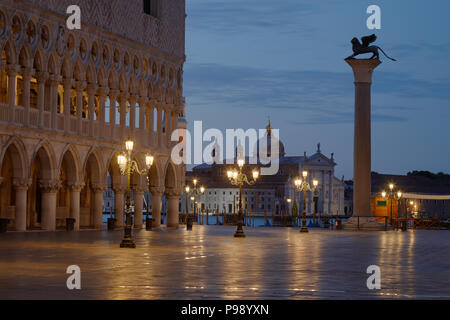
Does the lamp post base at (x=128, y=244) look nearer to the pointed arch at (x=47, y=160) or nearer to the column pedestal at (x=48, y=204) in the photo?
the pointed arch at (x=47, y=160)

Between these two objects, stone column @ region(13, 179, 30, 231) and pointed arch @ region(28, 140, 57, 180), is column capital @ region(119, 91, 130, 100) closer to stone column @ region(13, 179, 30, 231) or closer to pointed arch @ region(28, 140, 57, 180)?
pointed arch @ region(28, 140, 57, 180)

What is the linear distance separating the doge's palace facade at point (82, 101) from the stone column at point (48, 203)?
43 mm

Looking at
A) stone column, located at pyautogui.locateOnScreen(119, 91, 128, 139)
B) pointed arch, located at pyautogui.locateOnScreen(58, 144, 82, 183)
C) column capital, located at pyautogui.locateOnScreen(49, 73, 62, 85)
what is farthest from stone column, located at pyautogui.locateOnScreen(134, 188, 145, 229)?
column capital, located at pyautogui.locateOnScreen(49, 73, 62, 85)

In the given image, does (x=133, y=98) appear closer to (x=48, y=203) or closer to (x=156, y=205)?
(x=156, y=205)

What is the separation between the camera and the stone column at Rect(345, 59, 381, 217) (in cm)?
4584

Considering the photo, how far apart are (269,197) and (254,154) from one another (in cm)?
1775

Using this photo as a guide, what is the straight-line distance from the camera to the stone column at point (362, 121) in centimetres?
4584

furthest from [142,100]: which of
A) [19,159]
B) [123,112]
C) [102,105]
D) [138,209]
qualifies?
[19,159]

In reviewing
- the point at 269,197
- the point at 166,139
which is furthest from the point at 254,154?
the point at 166,139

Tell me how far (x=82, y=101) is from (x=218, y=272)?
1097 inches

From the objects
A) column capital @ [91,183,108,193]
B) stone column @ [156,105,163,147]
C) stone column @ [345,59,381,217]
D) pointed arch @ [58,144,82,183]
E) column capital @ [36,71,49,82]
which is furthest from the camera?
stone column @ [156,105,163,147]

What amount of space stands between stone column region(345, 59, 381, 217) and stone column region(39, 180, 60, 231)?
1581 centimetres
